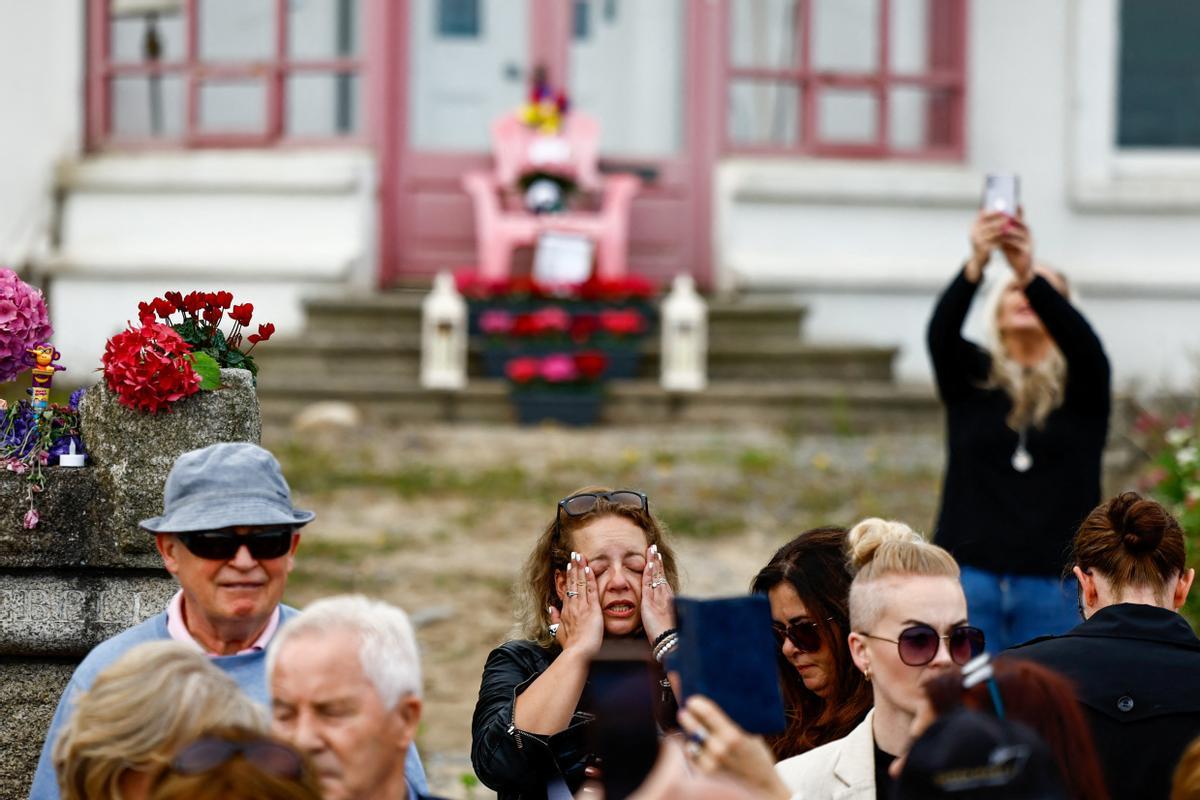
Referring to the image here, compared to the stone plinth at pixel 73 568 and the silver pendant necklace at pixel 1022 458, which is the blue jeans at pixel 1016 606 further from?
the stone plinth at pixel 73 568

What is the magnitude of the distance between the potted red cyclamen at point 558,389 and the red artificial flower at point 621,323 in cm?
28

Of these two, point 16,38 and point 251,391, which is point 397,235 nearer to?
point 16,38

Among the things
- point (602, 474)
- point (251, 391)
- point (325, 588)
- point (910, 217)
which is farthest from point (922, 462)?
point (251, 391)

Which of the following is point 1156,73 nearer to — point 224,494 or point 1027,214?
point 1027,214

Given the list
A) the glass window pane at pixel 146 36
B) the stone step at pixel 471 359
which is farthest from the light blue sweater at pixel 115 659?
the glass window pane at pixel 146 36

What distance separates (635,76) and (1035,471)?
8177mm

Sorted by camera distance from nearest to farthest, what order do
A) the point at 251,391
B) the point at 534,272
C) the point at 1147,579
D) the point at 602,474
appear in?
the point at 1147,579 → the point at 251,391 → the point at 602,474 → the point at 534,272

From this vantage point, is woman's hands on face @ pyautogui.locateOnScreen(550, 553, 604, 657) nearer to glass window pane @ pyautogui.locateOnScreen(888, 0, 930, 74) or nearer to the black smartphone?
the black smartphone

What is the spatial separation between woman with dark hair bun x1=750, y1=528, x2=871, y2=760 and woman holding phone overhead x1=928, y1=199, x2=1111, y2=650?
1278 millimetres

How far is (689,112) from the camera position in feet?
42.1

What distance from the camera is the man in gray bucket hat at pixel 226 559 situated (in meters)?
3.56

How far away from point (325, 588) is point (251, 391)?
372 cm

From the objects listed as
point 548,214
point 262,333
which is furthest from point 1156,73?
point 262,333

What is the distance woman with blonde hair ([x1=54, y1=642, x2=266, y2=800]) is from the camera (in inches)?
110
